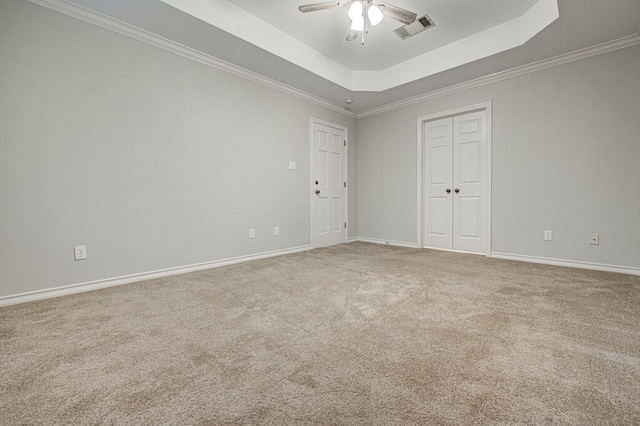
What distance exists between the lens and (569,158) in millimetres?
3324

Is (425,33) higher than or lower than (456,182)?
higher

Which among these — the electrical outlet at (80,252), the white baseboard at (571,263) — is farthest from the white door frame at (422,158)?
the electrical outlet at (80,252)

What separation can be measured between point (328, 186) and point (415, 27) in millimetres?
2644

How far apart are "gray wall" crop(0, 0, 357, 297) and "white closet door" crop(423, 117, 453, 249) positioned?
8.72ft

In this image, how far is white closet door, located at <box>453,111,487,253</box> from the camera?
406 cm

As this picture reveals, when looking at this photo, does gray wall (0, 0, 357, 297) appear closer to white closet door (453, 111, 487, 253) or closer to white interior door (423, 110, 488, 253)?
white interior door (423, 110, 488, 253)

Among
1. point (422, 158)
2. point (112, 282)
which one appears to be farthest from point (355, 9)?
point (112, 282)

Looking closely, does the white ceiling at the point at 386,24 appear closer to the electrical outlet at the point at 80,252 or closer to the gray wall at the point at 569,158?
the gray wall at the point at 569,158

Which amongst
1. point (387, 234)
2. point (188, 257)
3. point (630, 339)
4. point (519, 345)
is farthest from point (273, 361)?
point (387, 234)

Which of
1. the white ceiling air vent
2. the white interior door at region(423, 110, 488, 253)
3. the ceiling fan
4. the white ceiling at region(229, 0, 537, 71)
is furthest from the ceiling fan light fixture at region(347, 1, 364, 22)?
the white interior door at region(423, 110, 488, 253)

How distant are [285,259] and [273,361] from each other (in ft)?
8.14

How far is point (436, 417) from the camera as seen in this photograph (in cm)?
102

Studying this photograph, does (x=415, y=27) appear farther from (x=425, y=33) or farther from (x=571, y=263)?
(x=571, y=263)

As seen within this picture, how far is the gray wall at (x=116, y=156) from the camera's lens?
223cm
